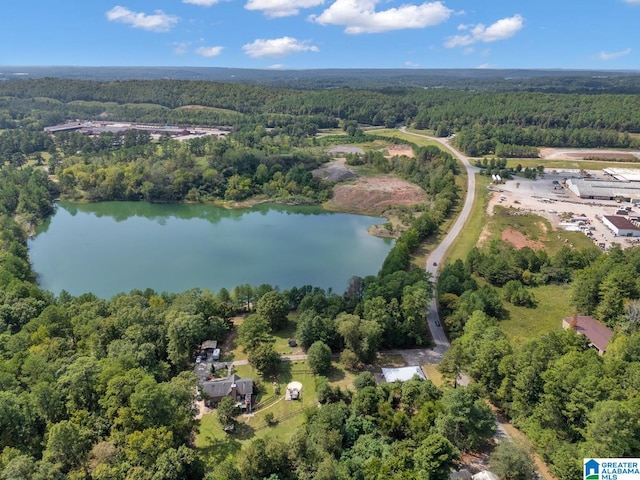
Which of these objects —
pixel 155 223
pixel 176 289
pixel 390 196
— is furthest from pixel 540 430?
pixel 155 223

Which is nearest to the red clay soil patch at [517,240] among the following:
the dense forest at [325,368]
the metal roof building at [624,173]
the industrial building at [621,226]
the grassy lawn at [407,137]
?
the dense forest at [325,368]

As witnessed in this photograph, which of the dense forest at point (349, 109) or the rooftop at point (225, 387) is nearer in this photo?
the rooftop at point (225, 387)

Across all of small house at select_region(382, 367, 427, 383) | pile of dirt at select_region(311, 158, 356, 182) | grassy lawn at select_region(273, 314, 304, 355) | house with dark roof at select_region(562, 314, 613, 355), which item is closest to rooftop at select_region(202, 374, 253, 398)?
grassy lawn at select_region(273, 314, 304, 355)

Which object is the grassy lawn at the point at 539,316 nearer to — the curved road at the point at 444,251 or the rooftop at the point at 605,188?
the curved road at the point at 444,251

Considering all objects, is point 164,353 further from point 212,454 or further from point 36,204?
point 36,204

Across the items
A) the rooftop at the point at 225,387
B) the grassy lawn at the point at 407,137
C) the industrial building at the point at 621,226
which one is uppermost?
the grassy lawn at the point at 407,137

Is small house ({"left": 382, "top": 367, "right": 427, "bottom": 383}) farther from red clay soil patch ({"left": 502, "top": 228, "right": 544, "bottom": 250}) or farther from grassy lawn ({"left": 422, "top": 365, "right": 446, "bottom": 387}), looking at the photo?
red clay soil patch ({"left": 502, "top": 228, "right": 544, "bottom": 250})
